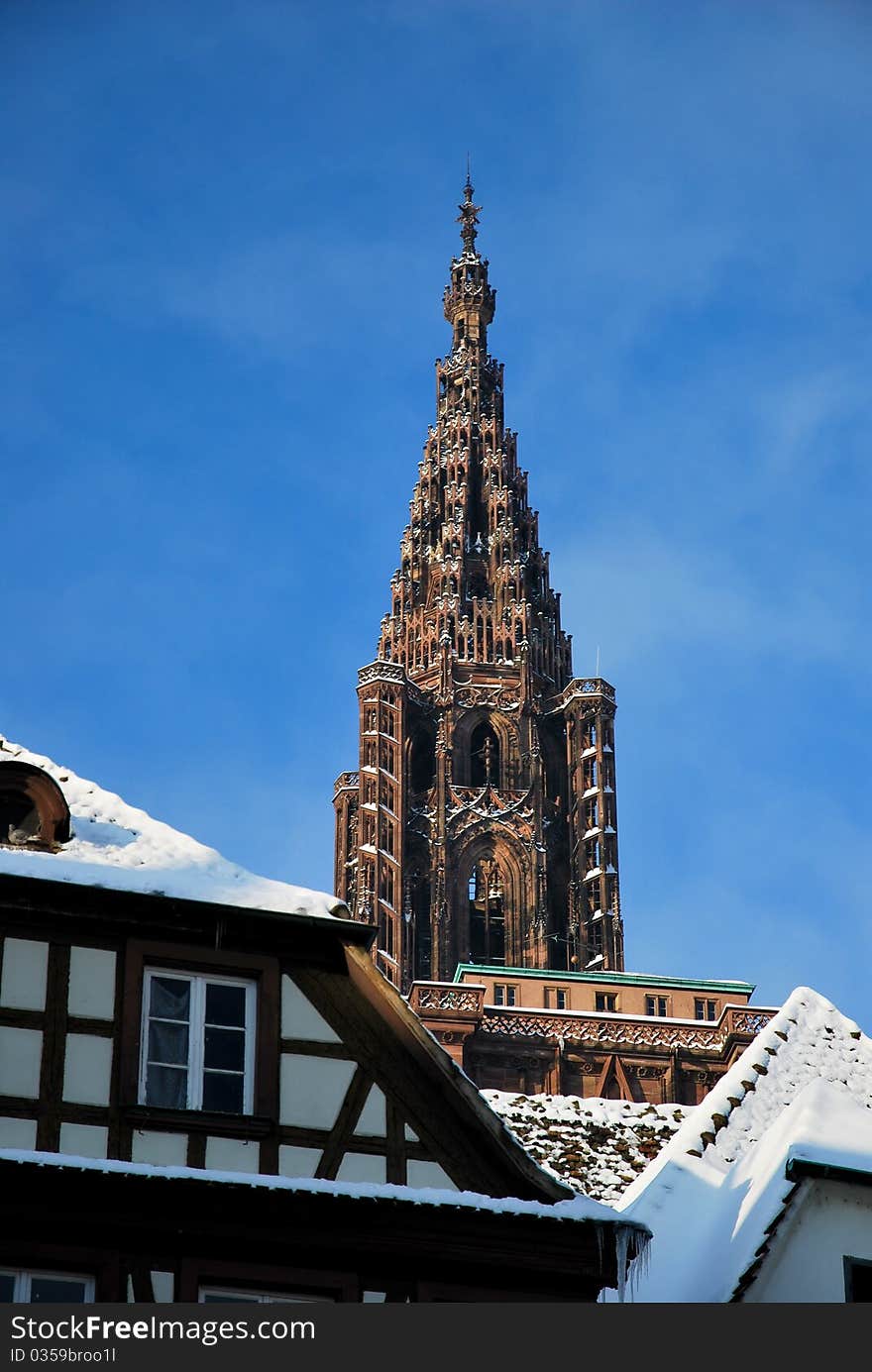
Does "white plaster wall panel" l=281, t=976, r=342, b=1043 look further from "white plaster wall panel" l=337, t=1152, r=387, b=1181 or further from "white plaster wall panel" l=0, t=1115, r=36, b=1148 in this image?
"white plaster wall panel" l=0, t=1115, r=36, b=1148

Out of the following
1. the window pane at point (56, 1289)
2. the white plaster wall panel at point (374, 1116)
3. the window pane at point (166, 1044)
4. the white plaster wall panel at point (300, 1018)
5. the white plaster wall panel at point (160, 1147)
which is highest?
the white plaster wall panel at point (300, 1018)

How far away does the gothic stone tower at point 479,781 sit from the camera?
9881 cm

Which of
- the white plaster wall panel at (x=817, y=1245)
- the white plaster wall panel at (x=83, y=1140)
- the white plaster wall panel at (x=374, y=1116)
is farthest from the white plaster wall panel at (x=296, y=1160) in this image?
the white plaster wall panel at (x=817, y=1245)

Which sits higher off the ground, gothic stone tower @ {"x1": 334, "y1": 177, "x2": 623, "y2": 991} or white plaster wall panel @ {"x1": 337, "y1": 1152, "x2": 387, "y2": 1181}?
gothic stone tower @ {"x1": 334, "y1": 177, "x2": 623, "y2": 991}

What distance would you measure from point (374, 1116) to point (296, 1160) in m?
0.79

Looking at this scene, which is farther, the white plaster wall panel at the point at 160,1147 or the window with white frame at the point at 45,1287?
the white plaster wall panel at the point at 160,1147

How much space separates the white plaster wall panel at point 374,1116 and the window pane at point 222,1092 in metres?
1.01

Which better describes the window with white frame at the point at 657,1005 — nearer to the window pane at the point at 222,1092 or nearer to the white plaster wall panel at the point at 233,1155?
the window pane at the point at 222,1092

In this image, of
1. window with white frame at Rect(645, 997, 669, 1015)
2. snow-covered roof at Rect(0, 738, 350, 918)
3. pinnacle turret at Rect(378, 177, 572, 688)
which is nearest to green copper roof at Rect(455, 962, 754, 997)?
window with white frame at Rect(645, 997, 669, 1015)

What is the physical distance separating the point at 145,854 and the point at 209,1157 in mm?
3187

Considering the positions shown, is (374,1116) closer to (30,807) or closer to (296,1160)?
(296,1160)

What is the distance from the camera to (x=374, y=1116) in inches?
910

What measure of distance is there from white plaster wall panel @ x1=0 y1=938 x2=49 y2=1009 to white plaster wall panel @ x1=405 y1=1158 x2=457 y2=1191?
3.27 meters

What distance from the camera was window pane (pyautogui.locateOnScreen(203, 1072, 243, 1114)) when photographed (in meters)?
22.9
